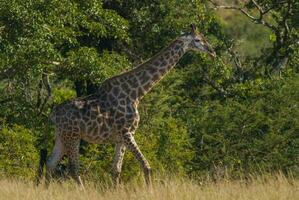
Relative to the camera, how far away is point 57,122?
1395 cm

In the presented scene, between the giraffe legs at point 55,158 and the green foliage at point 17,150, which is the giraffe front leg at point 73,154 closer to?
the giraffe legs at point 55,158

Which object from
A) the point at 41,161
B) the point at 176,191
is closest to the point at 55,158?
the point at 41,161

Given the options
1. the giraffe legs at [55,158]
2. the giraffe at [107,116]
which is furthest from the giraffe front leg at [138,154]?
the giraffe legs at [55,158]

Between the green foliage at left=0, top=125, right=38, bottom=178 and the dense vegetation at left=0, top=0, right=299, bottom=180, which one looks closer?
the dense vegetation at left=0, top=0, right=299, bottom=180

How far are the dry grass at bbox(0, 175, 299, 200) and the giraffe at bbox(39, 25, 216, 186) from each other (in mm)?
1995

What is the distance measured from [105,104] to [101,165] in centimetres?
220

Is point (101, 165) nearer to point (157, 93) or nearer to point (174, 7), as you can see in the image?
point (157, 93)

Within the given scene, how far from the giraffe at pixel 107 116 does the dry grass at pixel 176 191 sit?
2.00 metres

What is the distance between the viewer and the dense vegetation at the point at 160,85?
593 inches

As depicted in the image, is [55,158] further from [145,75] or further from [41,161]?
[145,75]

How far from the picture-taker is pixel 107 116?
14023 millimetres

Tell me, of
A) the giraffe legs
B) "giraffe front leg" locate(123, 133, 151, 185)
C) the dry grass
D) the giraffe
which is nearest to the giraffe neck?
the giraffe

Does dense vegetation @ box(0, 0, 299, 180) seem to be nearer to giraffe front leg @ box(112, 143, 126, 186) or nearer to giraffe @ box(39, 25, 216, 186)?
giraffe front leg @ box(112, 143, 126, 186)

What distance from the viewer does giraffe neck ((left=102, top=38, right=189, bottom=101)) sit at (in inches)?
554
